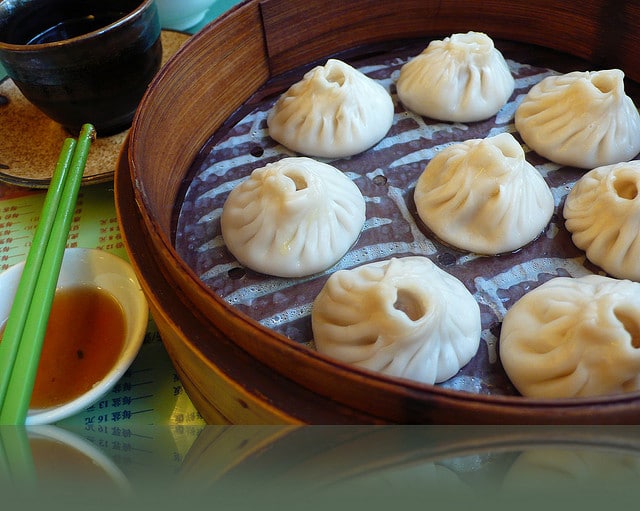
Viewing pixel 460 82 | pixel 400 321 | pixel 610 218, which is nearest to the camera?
pixel 400 321

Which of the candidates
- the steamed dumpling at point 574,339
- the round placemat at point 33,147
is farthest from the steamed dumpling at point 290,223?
the round placemat at point 33,147

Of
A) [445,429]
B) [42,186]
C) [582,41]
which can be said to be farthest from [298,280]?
[582,41]

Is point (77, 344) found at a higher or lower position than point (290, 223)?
lower

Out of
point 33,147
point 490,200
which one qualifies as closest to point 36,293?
point 33,147

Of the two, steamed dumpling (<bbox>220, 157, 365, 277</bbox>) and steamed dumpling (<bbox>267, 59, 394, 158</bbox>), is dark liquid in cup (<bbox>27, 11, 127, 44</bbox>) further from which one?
steamed dumpling (<bbox>220, 157, 365, 277</bbox>)

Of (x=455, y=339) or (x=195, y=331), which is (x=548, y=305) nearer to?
(x=455, y=339)

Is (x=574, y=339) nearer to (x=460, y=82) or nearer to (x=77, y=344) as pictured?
(x=460, y=82)
